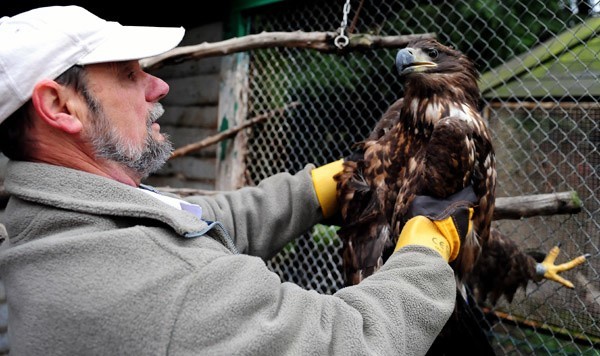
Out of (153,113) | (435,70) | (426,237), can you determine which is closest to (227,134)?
(435,70)

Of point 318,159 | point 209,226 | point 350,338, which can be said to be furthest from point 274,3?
point 350,338

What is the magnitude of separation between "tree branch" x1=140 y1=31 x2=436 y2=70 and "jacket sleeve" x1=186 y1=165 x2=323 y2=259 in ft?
3.60

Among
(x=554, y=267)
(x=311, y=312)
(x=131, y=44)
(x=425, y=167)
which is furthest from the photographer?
(x=554, y=267)

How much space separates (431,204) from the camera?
2059 mm

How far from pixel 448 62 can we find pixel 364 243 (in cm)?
86

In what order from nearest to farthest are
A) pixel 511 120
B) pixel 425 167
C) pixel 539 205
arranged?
pixel 425 167 < pixel 539 205 < pixel 511 120

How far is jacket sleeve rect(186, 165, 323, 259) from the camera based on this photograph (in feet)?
7.91

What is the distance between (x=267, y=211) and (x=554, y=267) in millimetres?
1749

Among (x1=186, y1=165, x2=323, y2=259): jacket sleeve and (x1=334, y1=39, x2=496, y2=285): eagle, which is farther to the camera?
(x1=186, y1=165, x2=323, y2=259): jacket sleeve

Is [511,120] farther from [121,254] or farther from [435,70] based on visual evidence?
[121,254]

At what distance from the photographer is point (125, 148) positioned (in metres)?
1.70

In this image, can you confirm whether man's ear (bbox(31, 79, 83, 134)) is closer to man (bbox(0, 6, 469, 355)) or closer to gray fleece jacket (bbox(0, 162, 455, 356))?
man (bbox(0, 6, 469, 355))

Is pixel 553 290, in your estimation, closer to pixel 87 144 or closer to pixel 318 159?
pixel 318 159

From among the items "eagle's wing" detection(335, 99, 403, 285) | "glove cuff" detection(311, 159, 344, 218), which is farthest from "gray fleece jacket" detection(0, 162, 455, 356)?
"glove cuff" detection(311, 159, 344, 218)
